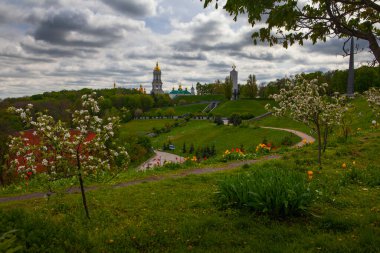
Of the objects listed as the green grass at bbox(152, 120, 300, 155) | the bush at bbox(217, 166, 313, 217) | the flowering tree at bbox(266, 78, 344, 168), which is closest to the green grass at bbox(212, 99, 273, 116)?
the green grass at bbox(152, 120, 300, 155)

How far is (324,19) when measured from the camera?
20.3 ft

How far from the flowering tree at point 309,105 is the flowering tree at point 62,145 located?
23.4 feet

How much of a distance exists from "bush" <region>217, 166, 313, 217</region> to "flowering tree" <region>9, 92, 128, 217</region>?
2.92 m

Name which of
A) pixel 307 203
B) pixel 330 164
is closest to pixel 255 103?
pixel 330 164

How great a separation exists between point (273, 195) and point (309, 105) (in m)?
5.26

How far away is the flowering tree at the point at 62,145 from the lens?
19.4 feet

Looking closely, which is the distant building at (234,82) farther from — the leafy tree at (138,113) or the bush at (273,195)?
the bush at (273,195)

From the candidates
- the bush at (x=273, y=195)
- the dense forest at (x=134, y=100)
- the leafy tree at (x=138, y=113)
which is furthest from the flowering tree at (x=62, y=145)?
the leafy tree at (x=138, y=113)

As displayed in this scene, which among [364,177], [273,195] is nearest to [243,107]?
[364,177]

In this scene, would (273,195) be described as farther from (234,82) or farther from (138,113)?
(138,113)

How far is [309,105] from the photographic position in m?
10.9

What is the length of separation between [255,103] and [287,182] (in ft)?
309

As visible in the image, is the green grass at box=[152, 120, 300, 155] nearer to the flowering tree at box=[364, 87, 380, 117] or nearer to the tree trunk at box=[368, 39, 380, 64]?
the flowering tree at box=[364, 87, 380, 117]

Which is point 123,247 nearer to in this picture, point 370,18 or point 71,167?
point 71,167
